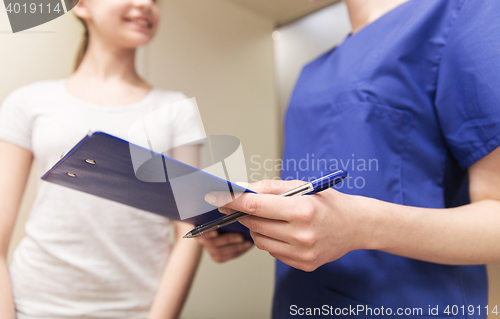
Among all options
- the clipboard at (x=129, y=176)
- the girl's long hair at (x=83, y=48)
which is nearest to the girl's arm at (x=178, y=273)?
the clipboard at (x=129, y=176)

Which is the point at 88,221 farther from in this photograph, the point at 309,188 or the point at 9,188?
the point at 309,188

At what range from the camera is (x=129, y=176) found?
0.24m

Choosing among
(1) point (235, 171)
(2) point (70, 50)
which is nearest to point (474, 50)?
(1) point (235, 171)

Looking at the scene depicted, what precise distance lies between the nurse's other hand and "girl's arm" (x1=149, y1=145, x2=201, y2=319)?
28 millimetres

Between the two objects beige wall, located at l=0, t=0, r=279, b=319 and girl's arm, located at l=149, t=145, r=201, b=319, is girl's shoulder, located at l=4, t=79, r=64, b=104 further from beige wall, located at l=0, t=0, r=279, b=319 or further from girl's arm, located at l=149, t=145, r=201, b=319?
beige wall, located at l=0, t=0, r=279, b=319

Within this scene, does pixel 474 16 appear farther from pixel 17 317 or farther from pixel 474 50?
pixel 17 317

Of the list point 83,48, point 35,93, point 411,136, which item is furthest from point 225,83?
point 411,136

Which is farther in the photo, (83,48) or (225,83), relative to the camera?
(225,83)

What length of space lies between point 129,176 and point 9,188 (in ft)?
1.09

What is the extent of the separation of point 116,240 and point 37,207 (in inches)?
5.5

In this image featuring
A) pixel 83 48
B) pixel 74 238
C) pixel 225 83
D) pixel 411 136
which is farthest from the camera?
pixel 225 83

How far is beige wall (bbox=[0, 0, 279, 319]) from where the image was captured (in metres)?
0.88
